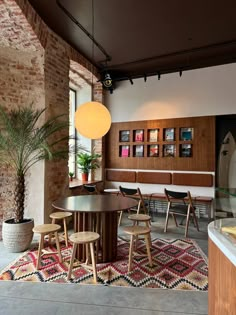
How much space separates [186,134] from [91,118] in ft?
10.1

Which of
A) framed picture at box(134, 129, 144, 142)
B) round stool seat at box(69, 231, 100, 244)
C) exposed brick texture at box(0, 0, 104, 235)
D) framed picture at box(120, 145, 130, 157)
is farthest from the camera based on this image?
framed picture at box(120, 145, 130, 157)

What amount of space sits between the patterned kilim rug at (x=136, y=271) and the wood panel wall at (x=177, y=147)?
7.97 ft

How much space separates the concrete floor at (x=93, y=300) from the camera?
86.4 inches

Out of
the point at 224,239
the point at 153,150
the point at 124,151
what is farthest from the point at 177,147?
the point at 224,239

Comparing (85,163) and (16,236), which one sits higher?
(85,163)

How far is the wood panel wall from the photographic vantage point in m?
5.43

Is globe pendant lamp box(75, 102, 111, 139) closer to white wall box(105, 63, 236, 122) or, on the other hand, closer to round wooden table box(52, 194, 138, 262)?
round wooden table box(52, 194, 138, 262)

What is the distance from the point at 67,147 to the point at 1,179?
1303 millimetres

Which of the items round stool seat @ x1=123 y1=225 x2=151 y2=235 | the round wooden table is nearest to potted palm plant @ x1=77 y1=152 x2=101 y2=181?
the round wooden table

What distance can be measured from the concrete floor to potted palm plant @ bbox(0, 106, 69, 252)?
2.95 feet

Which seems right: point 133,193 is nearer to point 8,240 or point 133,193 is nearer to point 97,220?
point 97,220

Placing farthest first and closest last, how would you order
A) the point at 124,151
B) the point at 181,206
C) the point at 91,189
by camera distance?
the point at 124,151
the point at 91,189
the point at 181,206

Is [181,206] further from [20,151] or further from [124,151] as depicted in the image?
[20,151]

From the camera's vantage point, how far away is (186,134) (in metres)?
5.69
